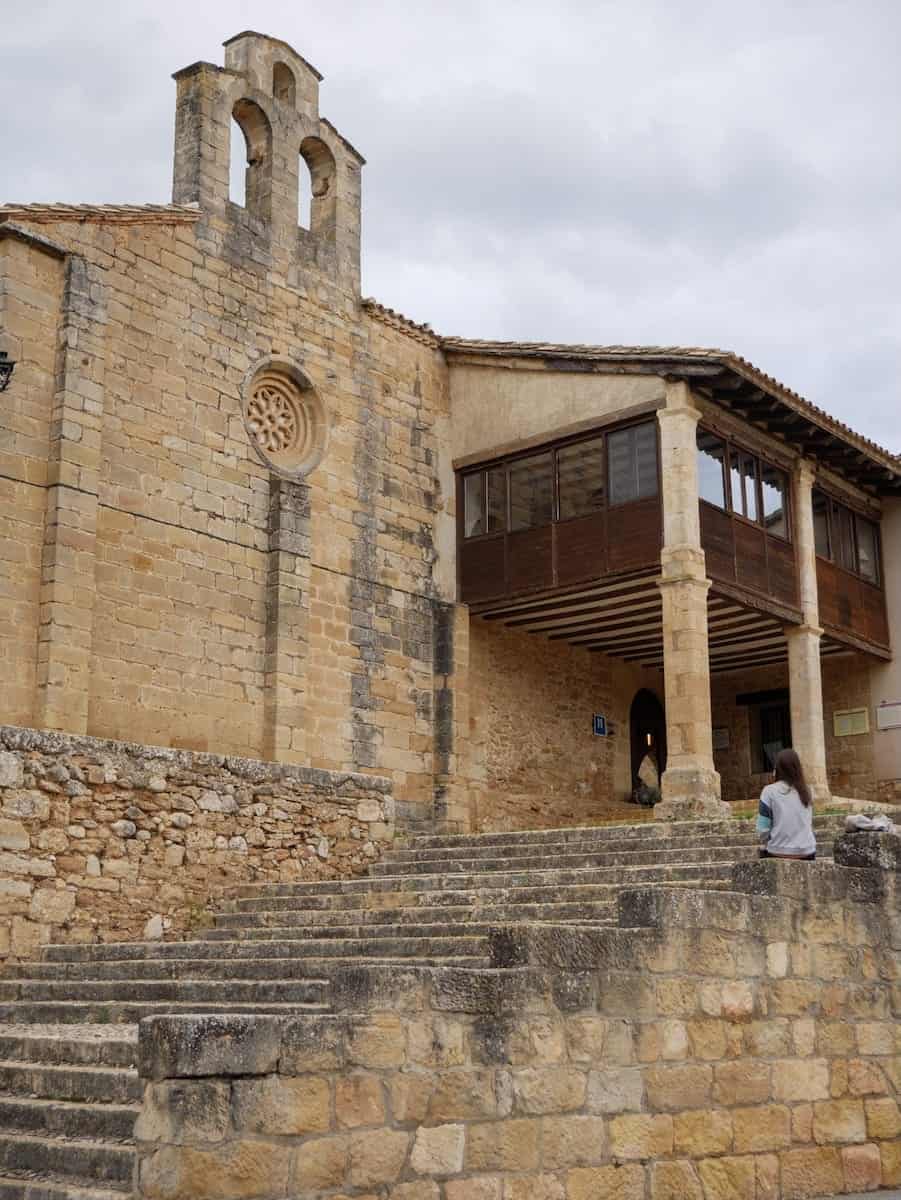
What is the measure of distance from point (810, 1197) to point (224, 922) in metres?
5.01

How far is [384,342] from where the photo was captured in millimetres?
18625

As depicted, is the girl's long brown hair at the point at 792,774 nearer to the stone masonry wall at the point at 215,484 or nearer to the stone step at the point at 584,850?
the stone step at the point at 584,850

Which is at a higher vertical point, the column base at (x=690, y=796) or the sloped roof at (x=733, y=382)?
the sloped roof at (x=733, y=382)

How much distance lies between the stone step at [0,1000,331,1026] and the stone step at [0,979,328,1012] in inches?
6.5

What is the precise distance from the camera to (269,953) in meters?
9.29

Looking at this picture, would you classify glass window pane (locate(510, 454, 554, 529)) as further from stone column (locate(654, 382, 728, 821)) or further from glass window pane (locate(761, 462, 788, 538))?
glass window pane (locate(761, 462, 788, 538))

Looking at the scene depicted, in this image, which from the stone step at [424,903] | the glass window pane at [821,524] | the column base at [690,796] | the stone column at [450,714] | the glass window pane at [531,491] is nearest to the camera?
the stone step at [424,903]

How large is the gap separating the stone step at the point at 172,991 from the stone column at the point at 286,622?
6.66m

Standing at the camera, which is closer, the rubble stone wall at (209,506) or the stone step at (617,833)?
the stone step at (617,833)

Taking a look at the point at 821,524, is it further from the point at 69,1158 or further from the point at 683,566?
the point at 69,1158

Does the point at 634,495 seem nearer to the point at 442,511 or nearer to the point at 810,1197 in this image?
the point at 442,511

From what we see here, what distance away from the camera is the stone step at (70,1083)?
6.48 metres

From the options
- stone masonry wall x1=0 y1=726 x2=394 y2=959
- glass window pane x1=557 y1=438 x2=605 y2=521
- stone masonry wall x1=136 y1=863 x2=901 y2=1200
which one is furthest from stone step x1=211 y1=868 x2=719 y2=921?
glass window pane x1=557 y1=438 x2=605 y2=521

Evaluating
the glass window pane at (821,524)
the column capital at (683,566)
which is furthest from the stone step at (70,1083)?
the glass window pane at (821,524)
